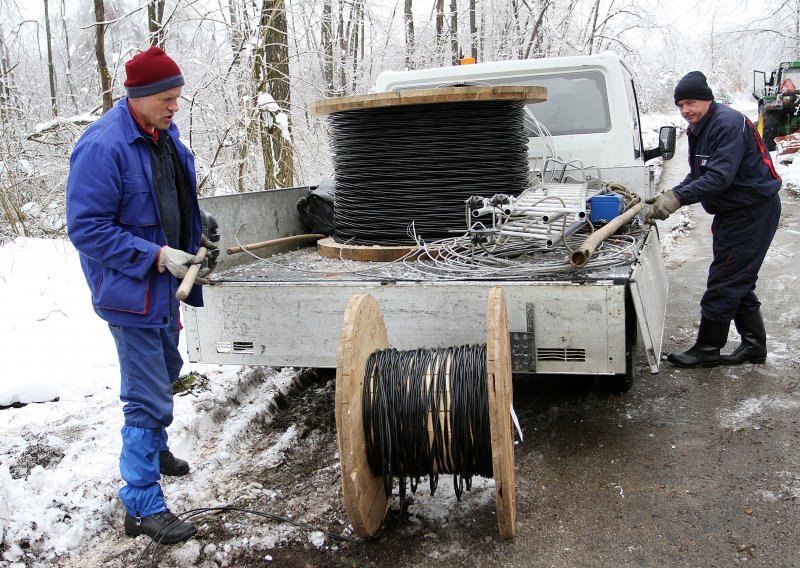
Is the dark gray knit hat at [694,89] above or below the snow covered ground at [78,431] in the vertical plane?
above

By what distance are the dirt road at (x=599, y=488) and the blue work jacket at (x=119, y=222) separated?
109cm

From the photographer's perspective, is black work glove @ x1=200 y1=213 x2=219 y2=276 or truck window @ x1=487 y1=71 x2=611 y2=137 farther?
truck window @ x1=487 y1=71 x2=611 y2=137

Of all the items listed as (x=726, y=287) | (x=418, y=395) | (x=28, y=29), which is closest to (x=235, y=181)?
(x=28, y=29)

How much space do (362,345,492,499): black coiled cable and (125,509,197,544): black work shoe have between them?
895 mm

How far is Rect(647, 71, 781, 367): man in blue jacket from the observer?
4.72 m

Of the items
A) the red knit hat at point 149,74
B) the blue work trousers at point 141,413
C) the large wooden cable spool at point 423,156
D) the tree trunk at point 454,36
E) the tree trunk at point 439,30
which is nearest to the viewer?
the red knit hat at point 149,74

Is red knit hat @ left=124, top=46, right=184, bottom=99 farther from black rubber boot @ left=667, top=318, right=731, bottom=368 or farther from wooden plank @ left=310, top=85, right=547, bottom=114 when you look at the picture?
black rubber boot @ left=667, top=318, right=731, bottom=368

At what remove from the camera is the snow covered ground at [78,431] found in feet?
10.7

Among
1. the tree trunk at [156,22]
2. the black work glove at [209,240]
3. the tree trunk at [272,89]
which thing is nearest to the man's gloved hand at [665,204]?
the black work glove at [209,240]

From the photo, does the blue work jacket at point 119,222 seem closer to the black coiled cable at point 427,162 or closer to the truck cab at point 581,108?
the black coiled cable at point 427,162

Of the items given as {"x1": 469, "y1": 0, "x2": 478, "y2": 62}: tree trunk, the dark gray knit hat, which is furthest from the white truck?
{"x1": 469, "y1": 0, "x2": 478, "y2": 62}: tree trunk

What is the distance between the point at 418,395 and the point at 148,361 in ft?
4.13

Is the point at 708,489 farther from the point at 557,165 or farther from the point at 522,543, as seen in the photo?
the point at 557,165

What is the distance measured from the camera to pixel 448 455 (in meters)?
3.08
